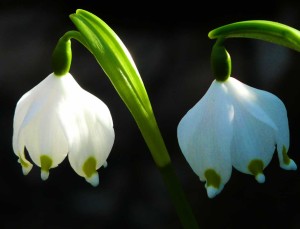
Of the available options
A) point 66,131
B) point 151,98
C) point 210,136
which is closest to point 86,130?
point 66,131

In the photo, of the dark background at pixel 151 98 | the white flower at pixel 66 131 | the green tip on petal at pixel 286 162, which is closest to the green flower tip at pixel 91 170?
the white flower at pixel 66 131

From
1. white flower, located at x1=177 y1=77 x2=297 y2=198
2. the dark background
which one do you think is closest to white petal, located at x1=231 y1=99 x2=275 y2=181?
white flower, located at x1=177 y1=77 x2=297 y2=198

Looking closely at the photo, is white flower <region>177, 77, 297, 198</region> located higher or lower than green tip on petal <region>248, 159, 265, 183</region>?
higher

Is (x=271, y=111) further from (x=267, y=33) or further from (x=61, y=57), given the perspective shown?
(x=61, y=57)

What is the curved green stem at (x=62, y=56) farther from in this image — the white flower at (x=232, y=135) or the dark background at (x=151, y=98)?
the dark background at (x=151, y=98)

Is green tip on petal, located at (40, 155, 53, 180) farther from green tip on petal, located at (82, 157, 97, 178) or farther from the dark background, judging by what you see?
the dark background

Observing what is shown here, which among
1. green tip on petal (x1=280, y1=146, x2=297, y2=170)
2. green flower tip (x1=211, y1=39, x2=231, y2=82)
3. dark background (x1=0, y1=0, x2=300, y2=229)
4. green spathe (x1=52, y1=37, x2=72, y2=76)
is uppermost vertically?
green spathe (x1=52, y1=37, x2=72, y2=76)

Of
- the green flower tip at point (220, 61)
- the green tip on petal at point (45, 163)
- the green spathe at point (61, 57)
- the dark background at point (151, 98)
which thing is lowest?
the dark background at point (151, 98)
